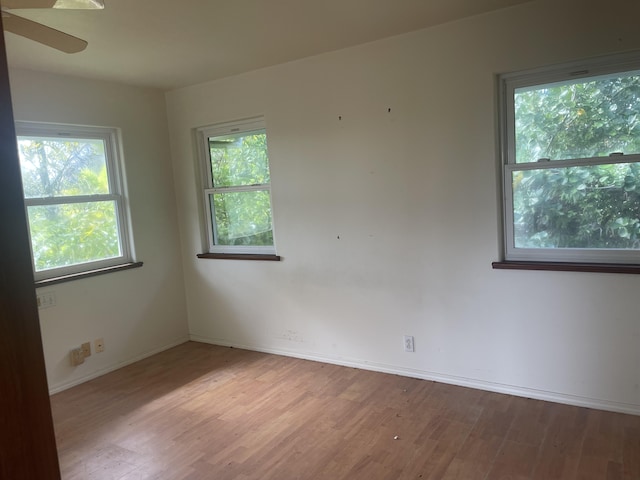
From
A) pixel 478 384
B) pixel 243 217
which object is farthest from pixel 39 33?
pixel 478 384

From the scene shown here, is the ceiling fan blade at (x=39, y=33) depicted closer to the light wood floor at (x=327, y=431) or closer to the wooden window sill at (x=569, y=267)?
the light wood floor at (x=327, y=431)

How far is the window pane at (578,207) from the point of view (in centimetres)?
247

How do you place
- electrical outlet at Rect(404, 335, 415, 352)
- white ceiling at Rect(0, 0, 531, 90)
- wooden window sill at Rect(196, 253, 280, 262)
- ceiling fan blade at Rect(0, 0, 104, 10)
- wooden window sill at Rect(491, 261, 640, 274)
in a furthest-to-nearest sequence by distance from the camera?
1. wooden window sill at Rect(196, 253, 280, 262)
2. electrical outlet at Rect(404, 335, 415, 352)
3. wooden window sill at Rect(491, 261, 640, 274)
4. white ceiling at Rect(0, 0, 531, 90)
5. ceiling fan blade at Rect(0, 0, 104, 10)

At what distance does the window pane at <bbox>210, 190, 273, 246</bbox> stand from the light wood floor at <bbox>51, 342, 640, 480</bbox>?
1200 millimetres

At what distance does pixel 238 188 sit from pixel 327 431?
223 centimetres

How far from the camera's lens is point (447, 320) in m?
3.02

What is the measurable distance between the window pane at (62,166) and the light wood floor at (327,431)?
5.06 ft

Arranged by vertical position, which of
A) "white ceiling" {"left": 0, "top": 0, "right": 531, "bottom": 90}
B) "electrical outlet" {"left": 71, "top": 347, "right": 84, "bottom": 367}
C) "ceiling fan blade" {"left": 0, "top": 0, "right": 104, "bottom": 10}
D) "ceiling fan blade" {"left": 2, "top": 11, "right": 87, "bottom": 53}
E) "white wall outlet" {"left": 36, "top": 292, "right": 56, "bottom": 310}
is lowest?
"electrical outlet" {"left": 71, "top": 347, "right": 84, "bottom": 367}

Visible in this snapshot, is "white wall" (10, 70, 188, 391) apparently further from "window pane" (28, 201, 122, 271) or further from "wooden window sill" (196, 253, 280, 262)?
"wooden window sill" (196, 253, 280, 262)

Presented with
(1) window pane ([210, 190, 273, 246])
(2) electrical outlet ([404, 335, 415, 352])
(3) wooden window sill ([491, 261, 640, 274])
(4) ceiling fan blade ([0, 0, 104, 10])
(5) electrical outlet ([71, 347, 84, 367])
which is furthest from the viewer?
(1) window pane ([210, 190, 273, 246])

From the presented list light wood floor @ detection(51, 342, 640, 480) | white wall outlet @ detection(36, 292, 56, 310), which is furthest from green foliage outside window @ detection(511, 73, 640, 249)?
white wall outlet @ detection(36, 292, 56, 310)

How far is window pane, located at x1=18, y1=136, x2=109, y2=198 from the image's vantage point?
10.6 feet

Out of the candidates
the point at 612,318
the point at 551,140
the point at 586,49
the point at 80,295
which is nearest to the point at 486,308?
the point at 612,318

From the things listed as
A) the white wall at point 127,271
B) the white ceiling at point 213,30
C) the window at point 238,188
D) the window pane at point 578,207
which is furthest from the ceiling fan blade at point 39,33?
the window pane at point 578,207
